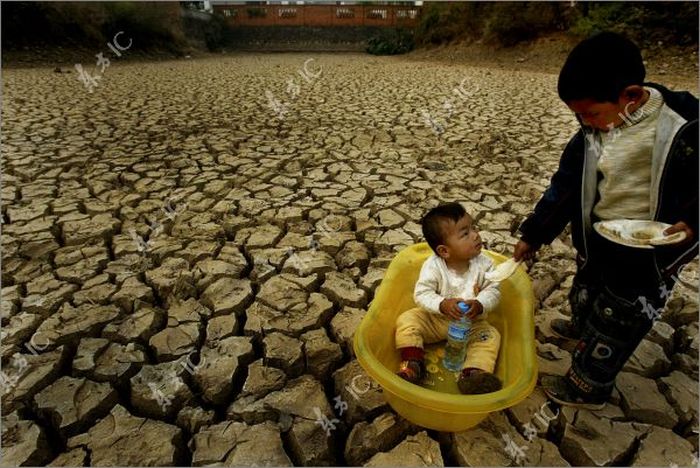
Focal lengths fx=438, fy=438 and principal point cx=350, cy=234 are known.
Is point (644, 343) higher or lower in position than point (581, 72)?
lower

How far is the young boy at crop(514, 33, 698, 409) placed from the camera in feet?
3.44

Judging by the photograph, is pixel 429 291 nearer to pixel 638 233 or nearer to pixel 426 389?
pixel 426 389

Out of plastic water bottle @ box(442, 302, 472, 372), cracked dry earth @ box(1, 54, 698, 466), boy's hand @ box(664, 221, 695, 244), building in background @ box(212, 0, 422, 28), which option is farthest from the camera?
building in background @ box(212, 0, 422, 28)

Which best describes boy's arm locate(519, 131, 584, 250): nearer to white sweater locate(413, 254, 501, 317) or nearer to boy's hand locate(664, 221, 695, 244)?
white sweater locate(413, 254, 501, 317)

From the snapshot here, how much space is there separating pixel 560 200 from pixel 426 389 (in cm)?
73

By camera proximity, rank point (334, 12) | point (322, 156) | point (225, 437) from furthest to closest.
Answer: point (334, 12)
point (322, 156)
point (225, 437)

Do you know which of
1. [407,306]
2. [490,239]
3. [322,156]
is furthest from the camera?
[322,156]

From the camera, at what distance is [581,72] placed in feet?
3.46

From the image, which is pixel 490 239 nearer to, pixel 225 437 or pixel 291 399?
pixel 291 399

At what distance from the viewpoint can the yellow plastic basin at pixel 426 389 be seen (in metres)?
1.11

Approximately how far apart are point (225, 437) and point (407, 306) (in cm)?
83

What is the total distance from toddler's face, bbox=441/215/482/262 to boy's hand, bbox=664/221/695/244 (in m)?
0.57

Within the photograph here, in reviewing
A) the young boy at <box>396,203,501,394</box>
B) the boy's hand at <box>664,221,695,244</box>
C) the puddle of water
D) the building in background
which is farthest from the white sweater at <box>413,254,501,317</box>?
the building in background

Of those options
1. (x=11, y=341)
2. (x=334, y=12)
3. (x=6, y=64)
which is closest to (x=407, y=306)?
(x=11, y=341)
